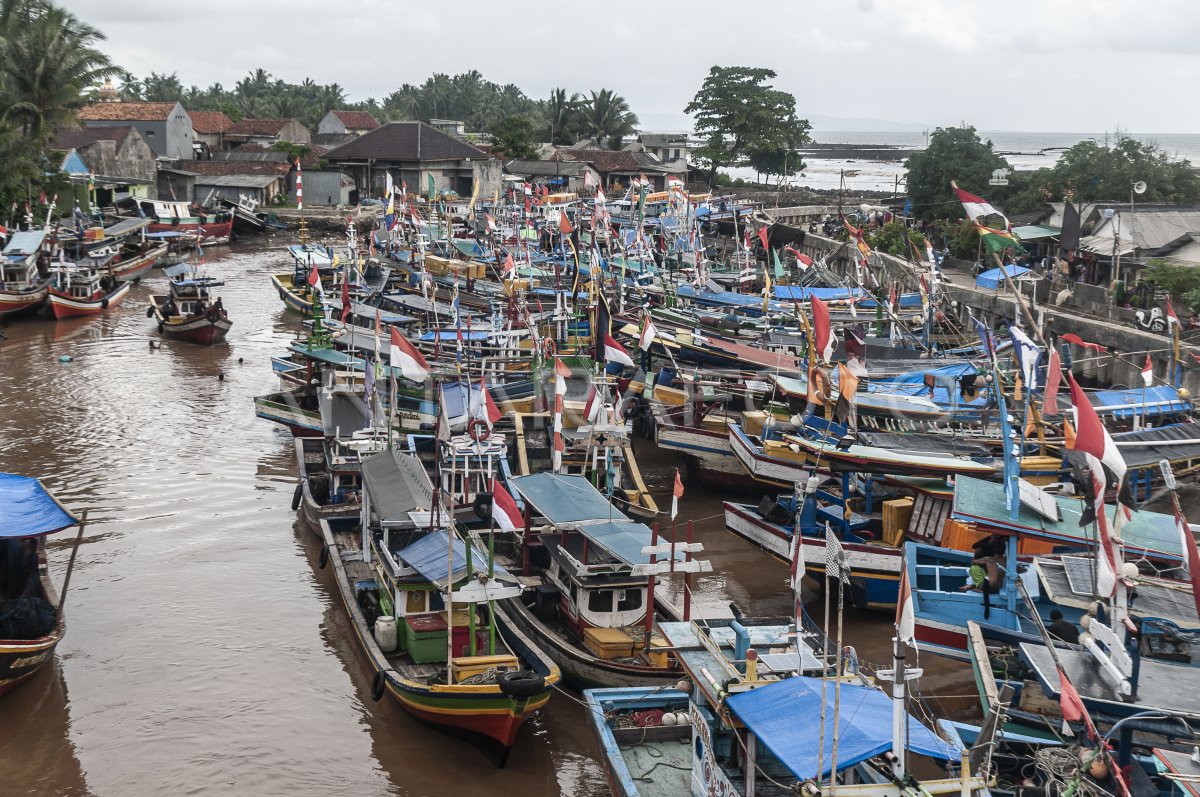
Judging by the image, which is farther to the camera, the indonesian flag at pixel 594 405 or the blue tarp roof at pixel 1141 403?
the blue tarp roof at pixel 1141 403

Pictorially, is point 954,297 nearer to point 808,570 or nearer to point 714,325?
point 714,325

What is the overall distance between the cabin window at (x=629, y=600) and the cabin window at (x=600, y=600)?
0.12 m

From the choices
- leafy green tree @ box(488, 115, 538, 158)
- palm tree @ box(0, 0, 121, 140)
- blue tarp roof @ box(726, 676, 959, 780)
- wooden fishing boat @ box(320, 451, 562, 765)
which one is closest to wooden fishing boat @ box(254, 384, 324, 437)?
wooden fishing boat @ box(320, 451, 562, 765)

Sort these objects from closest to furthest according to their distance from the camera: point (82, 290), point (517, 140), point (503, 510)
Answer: point (503, 510) < point (82, 290) < point (517, 140)

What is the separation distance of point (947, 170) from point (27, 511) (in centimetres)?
4269

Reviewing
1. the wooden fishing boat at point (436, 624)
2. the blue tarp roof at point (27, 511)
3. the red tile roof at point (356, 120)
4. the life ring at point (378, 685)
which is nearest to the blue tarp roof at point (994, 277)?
the wooden fishing boat at point (436, 624)

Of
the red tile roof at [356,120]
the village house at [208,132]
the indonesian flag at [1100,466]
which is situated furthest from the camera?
the red tile roof at [356,120]

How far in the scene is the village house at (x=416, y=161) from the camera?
68375 millimetres

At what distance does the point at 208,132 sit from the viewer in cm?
8306

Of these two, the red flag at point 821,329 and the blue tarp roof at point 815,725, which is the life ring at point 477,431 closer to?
the red flag at point 821,329

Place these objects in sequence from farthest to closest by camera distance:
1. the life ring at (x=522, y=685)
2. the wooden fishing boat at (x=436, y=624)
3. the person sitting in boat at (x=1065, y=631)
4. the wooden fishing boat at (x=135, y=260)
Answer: the wooden fishing boat at (x=135, y=260), the wooden fishing boat at (x=436, y=624), the person sitting in boat at (x=1065, y=631), the life ring at (x=522, y=685)

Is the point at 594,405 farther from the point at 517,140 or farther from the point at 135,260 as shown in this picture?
the point at 517,140

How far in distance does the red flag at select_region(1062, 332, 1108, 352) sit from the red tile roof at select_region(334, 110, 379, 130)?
69.5 m

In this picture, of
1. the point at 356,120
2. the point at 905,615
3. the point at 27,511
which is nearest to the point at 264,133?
the point at 356,120
